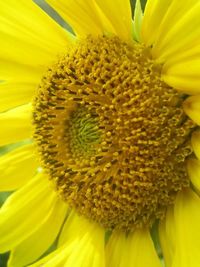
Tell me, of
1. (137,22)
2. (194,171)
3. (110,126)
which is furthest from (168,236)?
(137,22)

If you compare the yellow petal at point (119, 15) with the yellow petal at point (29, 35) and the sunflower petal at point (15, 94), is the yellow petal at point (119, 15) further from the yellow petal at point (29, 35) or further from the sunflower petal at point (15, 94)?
the sunflower petal at point (15, 94)

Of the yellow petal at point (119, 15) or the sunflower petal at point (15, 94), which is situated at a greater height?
the yellow petal at point (119, 15)

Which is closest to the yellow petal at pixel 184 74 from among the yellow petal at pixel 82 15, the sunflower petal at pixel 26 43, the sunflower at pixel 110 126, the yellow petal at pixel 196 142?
the sunflower at pixel 110 126

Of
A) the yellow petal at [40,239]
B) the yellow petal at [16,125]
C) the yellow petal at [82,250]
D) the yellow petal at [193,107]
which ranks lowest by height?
the yellow petal at [82,250]

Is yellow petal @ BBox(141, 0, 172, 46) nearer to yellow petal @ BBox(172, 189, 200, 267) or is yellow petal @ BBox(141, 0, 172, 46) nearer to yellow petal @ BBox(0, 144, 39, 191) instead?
yellow petal @ BBox(172, 189, 200, 267)

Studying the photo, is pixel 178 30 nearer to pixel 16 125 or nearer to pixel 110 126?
pixel 110 126

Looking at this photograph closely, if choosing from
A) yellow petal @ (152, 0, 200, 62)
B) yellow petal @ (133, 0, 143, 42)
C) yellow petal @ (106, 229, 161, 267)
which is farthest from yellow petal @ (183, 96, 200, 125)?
yellow petal @ (106, 229, 161, 267)
